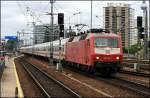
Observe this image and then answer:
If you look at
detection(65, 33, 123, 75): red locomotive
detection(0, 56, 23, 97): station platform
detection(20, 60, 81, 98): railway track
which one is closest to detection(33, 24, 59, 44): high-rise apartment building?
detection(65, 33, 123, 75): red locomotive

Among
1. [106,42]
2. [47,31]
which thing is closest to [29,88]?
[106,42]

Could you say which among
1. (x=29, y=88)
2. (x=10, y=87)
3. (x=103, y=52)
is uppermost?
(x=103, y=52)

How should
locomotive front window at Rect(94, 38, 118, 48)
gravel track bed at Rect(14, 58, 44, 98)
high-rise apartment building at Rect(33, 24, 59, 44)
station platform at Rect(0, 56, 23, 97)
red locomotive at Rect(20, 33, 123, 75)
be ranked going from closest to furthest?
station platform at Rect(0, 56, 23, 97)
gravel track bed at Rect(14, 58, 44, 98)
red locomotive at Rect(20, 33, 123, 75)
locomotive front window at Rect(94, 38, 118, 48)
high-rise apartment building at Rect(33, 24, 59, 44)

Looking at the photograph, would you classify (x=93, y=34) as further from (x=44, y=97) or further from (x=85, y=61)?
(x=44, y=97)

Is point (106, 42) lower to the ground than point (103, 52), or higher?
higher

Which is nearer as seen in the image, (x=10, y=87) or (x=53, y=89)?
(x=10, y=87)

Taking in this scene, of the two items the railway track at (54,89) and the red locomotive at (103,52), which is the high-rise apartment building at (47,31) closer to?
the red locomotive at (103,52)

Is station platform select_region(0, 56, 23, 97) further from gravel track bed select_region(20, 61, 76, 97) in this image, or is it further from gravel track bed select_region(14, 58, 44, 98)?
gravel track bed select_region(20, 61, 76, 97)

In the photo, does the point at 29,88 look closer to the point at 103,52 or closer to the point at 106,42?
the point at 103,52

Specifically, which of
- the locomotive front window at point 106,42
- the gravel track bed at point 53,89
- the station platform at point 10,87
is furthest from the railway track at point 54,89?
the locomotive front window at point 106,42

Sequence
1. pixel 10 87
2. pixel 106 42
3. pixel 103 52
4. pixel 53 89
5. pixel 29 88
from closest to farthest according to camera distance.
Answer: pixel 10 87
pixel 53 89
pixel 29 88
pixel 103 52
pixel 106 42

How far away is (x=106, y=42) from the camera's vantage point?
30.8 metres

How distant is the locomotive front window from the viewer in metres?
30.7

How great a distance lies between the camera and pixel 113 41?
30891 millimetres
